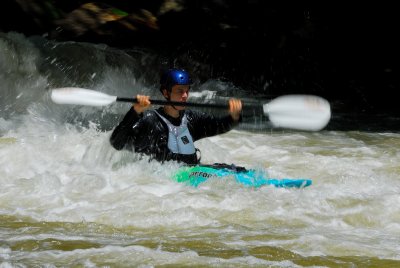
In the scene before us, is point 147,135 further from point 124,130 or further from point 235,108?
point 235,108

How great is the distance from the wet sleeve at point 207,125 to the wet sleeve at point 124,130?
60cm

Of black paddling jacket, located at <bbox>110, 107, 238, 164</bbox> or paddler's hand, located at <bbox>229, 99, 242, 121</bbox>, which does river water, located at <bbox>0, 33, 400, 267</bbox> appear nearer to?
black paddling jacket, located at <bbox>110, 107, 238, 164</bbox>

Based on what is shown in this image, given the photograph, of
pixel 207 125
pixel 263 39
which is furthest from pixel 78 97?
pixel 263 39

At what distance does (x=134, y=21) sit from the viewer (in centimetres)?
1213

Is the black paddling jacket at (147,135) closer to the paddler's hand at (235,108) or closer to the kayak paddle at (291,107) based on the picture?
the kayak paddle at (291,107)

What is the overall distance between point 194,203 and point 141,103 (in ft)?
3.03

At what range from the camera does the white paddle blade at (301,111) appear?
551 centimetres

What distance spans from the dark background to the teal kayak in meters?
6.86

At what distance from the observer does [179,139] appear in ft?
17.8

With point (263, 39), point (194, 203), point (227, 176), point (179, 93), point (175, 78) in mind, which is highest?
point (263, 39)

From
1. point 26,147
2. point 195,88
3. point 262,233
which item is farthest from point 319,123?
point 195,88

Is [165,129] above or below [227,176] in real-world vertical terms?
above

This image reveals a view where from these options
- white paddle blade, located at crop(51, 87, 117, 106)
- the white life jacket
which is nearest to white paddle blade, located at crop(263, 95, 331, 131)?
the white life jacket

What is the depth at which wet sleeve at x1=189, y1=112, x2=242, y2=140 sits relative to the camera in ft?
18.5
